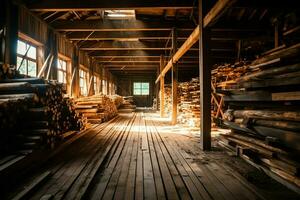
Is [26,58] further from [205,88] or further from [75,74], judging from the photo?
[205,88]

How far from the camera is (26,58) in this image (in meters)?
9.22

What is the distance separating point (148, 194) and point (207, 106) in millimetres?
3475

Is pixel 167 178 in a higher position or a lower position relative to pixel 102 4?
lower

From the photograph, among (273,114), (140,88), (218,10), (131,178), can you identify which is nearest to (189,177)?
(131,178)

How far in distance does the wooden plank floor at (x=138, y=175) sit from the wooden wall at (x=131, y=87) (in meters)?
28.7

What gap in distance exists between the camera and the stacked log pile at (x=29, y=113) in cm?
471

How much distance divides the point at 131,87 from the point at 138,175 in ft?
103

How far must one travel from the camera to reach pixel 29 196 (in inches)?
130

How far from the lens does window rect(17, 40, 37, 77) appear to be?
875 centimetres

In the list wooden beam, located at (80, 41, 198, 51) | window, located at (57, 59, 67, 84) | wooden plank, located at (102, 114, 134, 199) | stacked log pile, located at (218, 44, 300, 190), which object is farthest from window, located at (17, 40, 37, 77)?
stacked log pile, located at (218, 44, 300, 190)

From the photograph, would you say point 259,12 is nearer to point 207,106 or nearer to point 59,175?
point 207,106

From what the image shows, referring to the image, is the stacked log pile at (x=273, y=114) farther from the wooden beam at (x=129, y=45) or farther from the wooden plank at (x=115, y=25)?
the wooden beam at (x=129, y=45)

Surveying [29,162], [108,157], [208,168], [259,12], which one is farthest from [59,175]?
[259,12]

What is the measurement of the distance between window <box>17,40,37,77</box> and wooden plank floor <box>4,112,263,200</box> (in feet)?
14.7
